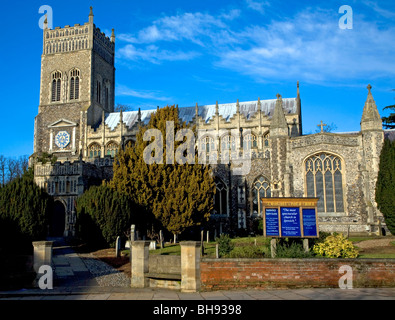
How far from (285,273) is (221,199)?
764 inches

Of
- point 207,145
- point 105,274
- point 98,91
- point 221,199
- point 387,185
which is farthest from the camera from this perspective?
point 98,91

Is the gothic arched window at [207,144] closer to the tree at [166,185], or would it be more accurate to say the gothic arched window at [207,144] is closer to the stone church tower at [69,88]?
the stone church tower at [69,88]

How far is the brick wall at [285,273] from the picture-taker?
36.2 ft

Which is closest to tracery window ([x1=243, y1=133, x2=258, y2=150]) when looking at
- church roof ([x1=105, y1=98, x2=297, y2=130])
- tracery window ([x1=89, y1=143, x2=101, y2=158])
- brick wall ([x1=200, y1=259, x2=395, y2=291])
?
church roof ([x1=105, y1=98, x2=297, y2=130])

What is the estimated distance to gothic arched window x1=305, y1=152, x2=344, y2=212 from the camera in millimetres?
24531

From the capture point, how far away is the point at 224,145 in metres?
39.3

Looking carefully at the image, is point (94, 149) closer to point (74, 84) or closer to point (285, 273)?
point (74, 84)

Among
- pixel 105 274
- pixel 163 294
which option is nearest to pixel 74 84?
pixel 105 274

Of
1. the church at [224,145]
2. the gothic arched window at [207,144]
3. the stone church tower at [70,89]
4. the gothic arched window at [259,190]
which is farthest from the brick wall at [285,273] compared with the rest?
the stone church tower at [70,89]

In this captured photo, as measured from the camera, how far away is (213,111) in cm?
4362

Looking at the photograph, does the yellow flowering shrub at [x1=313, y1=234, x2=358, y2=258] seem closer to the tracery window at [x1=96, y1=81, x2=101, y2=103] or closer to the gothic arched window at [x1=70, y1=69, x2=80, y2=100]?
the gothic arched window at [x1=70, y1=69, x2=80, y2=100]

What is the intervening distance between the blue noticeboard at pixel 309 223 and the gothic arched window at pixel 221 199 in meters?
16.9

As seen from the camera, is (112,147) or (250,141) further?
(112,147)
